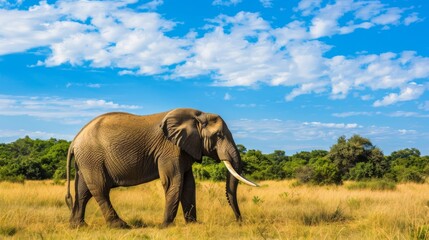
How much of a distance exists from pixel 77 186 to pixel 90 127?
123 centimetres

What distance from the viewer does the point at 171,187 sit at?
9.22 meters

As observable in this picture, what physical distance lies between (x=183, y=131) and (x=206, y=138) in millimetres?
458

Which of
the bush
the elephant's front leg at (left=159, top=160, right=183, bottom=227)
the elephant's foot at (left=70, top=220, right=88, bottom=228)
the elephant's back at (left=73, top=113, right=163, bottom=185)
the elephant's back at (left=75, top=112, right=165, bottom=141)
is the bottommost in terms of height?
the elephant's foot at (left=70, top=220, right=88, bottom=228)

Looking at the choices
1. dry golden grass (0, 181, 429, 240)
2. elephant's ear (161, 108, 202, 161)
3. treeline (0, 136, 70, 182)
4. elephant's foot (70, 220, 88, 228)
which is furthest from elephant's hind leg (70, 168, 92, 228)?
treeline (0, 136, 70, 182)

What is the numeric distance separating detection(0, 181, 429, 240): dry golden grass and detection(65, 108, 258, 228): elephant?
1.68 feet

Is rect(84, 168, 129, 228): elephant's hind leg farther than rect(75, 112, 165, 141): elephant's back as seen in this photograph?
No

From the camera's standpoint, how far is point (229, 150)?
938cm

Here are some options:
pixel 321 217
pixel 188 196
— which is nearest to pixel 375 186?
pixel 321 217

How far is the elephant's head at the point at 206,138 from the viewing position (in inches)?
369

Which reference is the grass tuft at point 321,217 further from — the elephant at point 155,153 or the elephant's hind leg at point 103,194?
the elephant's hind leg at point 103,194

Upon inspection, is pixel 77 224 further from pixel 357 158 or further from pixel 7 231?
pixel 357 158

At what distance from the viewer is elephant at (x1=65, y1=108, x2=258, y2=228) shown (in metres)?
9.38

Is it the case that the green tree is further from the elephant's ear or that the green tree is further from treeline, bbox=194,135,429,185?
the elephant's ear

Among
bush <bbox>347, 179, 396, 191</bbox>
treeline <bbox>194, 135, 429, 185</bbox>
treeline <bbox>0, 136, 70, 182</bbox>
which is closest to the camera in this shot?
bush <bbox>347, 179, 396, 191</bbox>
